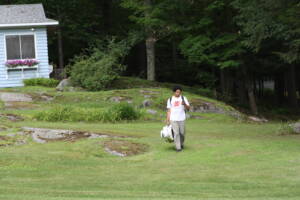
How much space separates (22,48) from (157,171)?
21350 millimetres

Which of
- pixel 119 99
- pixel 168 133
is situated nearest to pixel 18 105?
pixel 119 99

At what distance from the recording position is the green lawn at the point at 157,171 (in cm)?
1054

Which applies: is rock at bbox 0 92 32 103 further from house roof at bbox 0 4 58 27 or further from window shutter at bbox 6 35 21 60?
house roof at bbox 0 4 58 27

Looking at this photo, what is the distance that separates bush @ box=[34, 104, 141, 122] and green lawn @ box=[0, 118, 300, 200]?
15.1 feet

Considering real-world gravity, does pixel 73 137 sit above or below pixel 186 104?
below

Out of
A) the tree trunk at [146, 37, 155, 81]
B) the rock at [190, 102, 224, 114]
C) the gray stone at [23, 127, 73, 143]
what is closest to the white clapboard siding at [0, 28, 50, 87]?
the tree trunk at [146, 37, 155, 81]

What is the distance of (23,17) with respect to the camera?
3269 cm

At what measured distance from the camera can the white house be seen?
1267 inches

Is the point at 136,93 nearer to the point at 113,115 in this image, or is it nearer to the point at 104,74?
the point at 104,74

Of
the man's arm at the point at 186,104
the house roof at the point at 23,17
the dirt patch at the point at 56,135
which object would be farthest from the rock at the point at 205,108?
the man's arm at the point at 186,104

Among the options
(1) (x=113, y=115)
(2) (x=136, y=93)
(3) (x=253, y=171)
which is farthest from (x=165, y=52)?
(3) (x=253, y=171)

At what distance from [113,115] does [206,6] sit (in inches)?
454

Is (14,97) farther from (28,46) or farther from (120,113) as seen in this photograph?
(28,46)

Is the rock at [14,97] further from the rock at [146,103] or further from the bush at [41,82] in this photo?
the rock at [146,103]
